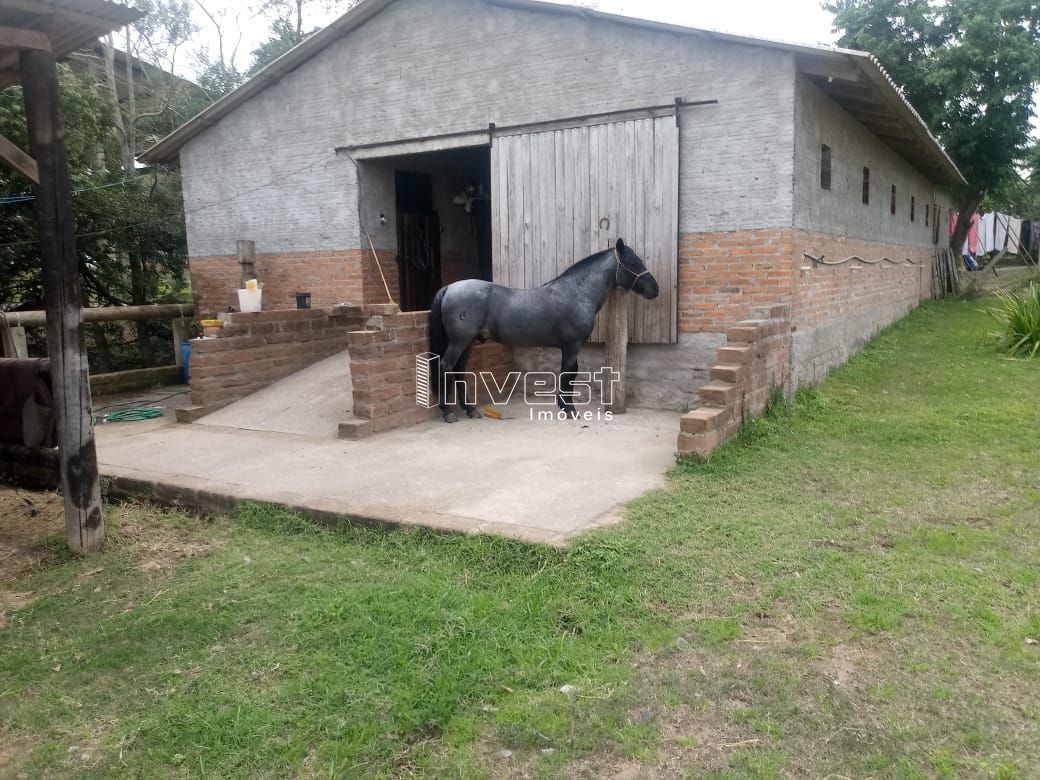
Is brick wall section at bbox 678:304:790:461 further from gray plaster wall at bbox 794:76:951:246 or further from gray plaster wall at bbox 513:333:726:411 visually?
gray plaster wall at bbox 794:76:951:246

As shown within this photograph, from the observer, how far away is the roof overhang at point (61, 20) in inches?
164

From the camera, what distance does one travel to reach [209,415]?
8.36 metres

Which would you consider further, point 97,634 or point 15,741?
point 97,634

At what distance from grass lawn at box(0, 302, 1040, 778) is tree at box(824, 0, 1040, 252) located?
15667mm

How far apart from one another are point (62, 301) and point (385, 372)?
10.4 feet

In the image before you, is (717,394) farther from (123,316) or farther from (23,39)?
(123,316)

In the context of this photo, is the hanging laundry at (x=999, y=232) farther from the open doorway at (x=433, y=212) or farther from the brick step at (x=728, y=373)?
the brick step at (x=728, y=373)

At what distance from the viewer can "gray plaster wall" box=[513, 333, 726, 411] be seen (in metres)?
8.01

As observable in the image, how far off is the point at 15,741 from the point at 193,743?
2.40 ft

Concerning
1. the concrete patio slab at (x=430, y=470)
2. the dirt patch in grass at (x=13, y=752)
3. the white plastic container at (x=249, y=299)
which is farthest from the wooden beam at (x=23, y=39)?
the white plastic container at (x=249, y=299)

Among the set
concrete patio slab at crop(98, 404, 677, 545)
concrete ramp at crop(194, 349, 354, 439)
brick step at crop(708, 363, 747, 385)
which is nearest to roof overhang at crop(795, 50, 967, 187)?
brick step at crop(708, 363, 747, 385)

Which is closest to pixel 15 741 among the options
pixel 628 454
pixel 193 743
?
pixel 193 743

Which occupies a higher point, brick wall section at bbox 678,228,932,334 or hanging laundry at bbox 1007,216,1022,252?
hanging laundry at bbox 1007,216,1022,252

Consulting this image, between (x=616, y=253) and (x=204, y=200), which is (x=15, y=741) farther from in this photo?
(x=204, y=200)
